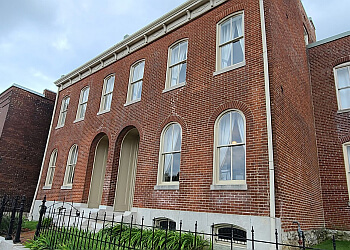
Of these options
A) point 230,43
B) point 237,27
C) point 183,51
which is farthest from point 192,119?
point 237,27

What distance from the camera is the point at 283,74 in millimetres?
9141

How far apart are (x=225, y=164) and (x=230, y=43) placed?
4.50m

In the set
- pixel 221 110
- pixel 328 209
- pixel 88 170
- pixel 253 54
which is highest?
pixel 253 54

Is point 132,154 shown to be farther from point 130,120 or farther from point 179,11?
point 179,11

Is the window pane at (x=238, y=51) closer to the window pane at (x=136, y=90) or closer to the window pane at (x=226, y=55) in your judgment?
the window pane at (x=226, y=55)

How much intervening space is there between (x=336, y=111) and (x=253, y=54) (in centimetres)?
Answer: 493

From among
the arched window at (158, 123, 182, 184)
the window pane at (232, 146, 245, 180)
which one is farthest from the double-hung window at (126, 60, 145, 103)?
the window pane at (232, 146, 245, 180)

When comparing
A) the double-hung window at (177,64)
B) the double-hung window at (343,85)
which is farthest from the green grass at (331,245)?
the double-hung window at (177,64)

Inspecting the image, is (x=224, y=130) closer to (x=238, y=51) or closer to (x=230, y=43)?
(x=238, y=51)

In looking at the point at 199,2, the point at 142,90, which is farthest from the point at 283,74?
the point at 142,90

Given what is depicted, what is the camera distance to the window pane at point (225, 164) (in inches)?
Answer: 327

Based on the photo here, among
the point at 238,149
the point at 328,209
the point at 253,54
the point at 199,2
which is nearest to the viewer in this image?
the point at 238,149

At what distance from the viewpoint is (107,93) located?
48.4ft

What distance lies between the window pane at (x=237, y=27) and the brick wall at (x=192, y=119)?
12.9 inches
